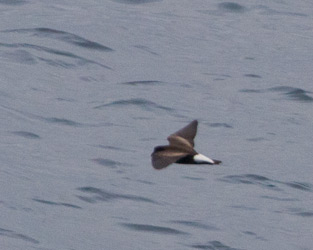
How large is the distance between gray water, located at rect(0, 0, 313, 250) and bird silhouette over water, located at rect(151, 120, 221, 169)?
241 cm

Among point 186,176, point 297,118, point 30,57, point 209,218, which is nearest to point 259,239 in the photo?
point 209,218

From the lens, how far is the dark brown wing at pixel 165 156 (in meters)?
8.64

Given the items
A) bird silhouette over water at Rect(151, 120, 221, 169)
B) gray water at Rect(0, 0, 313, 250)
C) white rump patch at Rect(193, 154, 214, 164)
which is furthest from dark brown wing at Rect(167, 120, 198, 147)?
gray water at Rect(0, 0, 313, 250)

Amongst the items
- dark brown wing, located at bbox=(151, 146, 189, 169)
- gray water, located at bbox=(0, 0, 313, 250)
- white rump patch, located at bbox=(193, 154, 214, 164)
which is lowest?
gray water, located at bbox=(0, 0, 313, 250)

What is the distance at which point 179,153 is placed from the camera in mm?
9039

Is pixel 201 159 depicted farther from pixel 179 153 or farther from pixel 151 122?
pixel 151 122

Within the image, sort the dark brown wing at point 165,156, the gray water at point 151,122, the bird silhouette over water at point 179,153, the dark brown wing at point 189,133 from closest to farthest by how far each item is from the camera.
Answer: the dark brown wing at point 165,156 → the bird silhouette over water at point 179,153 → the dark brown wing at point 189,133 → the gray water at point 151,122

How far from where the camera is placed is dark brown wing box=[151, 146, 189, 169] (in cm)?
864

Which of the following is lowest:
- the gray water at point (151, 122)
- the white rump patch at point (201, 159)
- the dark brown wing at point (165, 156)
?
the gray water at point (151, 122)

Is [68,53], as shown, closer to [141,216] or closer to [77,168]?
[77,168]

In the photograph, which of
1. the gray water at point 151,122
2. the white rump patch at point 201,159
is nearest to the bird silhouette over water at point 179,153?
the white rump patch at point 201,159

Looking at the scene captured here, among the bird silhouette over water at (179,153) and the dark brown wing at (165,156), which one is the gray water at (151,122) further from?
the dark brown wing at (165,156)

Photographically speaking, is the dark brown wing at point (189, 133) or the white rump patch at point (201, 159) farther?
the dark brown wing at point (189, 133)

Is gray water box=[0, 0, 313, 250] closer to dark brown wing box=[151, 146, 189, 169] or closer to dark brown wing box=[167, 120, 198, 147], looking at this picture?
dark brown wing box=[167, 120, 198, 147]
